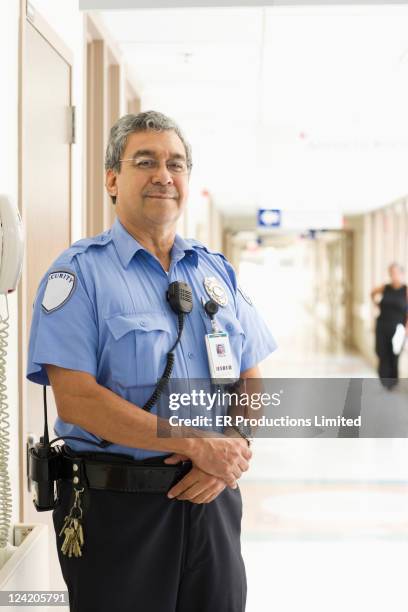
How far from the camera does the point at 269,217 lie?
860 centimetres

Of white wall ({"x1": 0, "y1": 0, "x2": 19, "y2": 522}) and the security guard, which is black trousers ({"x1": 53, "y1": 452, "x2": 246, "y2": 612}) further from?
white wall ({"x1": 0, "y1": 0, "x2": 19, "y2": 522})

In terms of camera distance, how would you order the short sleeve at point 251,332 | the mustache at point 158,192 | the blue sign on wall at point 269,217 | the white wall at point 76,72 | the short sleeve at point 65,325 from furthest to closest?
the blue sign on wall at point 269,217
the white wall at point 76,72
the short sleeve at point 251,332
the mustache at point 158,192
the short sleeve at point 65,325

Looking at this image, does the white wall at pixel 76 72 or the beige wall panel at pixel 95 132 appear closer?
the white wall at pixel 76 72

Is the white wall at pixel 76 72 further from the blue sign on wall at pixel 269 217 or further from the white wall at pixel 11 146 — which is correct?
the blue sign on wall at pixel 269 217

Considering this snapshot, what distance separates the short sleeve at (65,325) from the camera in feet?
4.75

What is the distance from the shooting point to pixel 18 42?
2123 mm

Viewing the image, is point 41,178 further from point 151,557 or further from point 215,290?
point 151,557

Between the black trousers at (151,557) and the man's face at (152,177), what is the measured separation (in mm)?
600

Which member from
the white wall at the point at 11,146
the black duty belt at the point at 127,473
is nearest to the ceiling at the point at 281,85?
the white wall at the point at 11,146

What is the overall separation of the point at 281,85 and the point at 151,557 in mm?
4033

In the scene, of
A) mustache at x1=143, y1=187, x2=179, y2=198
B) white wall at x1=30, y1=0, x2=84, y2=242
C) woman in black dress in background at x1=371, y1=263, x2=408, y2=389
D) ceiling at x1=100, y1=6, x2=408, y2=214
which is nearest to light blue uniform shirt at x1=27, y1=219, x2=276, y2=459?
mustache at x1=143, y1=187, x2=179, y2=198

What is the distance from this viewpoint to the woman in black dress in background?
909cm

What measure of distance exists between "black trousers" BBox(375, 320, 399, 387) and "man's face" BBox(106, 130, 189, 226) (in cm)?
794

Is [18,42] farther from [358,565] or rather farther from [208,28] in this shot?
[358,565]
